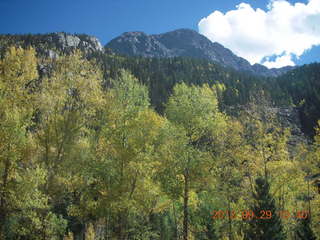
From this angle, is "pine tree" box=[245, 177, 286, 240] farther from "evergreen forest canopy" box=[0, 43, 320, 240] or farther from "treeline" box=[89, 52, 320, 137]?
"treeline" box=[89, 52, 320, 137]

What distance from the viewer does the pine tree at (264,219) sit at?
20617 millimetres

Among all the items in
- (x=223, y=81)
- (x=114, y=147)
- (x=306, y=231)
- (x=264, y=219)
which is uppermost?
(x=223, y=81)

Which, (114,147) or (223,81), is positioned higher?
(223,81)

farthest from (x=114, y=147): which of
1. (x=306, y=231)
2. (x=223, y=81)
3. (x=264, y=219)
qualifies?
(x=223, y=81)

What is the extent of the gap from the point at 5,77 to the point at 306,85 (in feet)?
567

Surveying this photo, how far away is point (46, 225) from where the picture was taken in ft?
59.9

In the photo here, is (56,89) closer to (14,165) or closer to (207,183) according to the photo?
(14,165)

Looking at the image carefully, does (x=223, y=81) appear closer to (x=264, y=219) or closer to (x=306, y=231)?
(x=306, y=231)

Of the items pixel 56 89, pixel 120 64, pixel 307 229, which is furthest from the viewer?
pixel 120 64

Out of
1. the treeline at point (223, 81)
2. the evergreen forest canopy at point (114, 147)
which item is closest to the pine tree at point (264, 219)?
the evergreen forest canopy at point (114, 147)

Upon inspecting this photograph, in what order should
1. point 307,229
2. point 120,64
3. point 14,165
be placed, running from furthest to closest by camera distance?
point 120,64 < point 307,229 < point 14,165

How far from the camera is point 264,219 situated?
68.8 ft

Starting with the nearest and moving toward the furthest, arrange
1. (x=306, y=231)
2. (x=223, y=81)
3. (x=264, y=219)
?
1. (x=264, y=219)
2. (x=306, y=231)
3. (x=223, y=81)

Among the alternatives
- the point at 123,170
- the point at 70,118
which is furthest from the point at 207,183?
the point at 70,118
